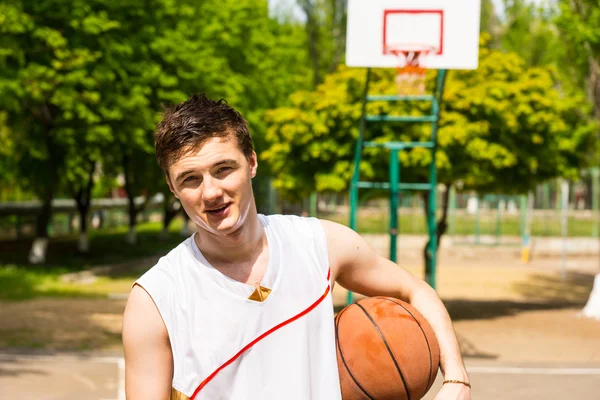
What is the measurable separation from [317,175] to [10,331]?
557cm

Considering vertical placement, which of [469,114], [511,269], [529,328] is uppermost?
[469,114]

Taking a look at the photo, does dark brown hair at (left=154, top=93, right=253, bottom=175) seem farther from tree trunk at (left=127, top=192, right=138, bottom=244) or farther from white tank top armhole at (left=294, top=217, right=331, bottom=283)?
tree trunk at (left=127, top=192, right=138, bottom=244)

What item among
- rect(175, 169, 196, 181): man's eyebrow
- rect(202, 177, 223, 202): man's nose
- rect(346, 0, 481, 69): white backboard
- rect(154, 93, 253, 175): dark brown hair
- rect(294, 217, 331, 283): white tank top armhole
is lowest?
rect(294, 217, 331, 283): white tank top armhole

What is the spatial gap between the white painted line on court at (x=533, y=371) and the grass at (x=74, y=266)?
9.83 metres

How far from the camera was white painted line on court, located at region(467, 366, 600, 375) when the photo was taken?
Answer: 10.3m

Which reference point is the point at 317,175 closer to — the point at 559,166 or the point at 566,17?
the point at 559,166

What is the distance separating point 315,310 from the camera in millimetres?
2391

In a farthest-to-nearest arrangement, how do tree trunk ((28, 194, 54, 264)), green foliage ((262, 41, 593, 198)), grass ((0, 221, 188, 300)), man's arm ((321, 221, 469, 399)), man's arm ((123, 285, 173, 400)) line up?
tree trunk ((28, 194, 54, 264)), grass ((0, 221, 188, 300)), green foliage ((262, 41, 593, 198)), man's arm ((321, 221, 469, 399)), man's arm ((123, 285, 173, 400))

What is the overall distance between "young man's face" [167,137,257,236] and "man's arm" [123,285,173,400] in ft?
0.86

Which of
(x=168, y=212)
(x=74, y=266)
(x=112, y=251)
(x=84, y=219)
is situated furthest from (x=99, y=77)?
(x=168, y=212)

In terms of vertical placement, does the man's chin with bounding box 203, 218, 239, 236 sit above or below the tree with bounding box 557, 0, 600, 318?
below

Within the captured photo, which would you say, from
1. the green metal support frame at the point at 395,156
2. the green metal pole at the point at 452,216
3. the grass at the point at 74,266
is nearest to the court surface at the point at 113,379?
the green metal support frame at the point at 395,156

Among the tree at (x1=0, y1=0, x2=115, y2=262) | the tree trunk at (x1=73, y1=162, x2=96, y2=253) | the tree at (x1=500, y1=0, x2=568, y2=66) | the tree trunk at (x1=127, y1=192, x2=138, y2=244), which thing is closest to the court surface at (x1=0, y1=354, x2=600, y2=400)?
the tree at (x1=0, y1=0, x2=115, y2=262)

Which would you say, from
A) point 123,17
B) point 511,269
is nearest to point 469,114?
point 123,17
